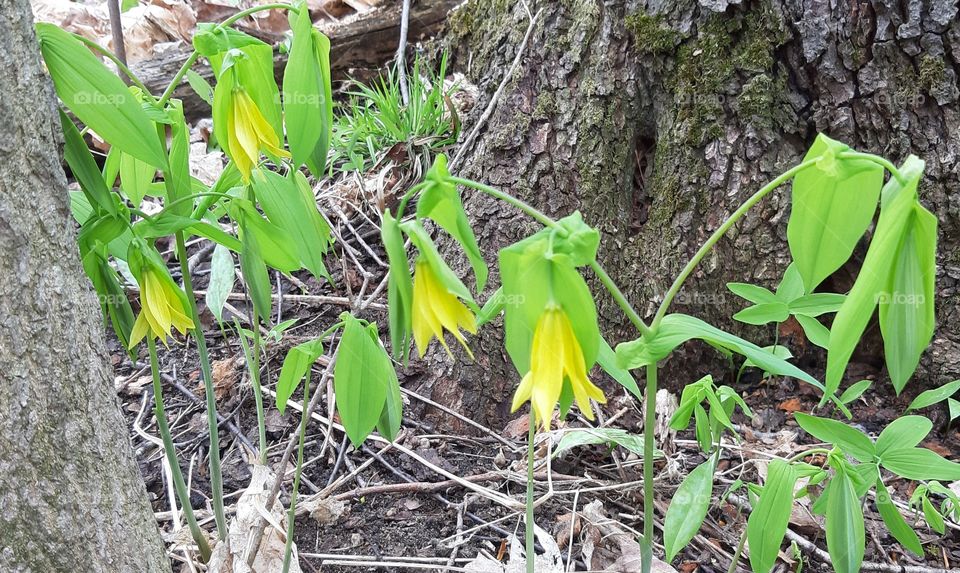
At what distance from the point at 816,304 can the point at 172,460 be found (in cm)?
87

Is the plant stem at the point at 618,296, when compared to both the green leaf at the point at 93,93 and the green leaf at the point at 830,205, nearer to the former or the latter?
the green leaf at the point at 830,205

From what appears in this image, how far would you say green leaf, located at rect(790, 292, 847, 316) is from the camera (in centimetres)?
97

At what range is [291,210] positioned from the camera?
0.87 metres

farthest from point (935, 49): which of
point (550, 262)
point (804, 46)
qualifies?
point (550, 262)

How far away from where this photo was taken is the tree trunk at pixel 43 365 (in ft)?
2.28

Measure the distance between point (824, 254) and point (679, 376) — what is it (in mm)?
923

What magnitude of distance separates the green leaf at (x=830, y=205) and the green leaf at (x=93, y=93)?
630mm

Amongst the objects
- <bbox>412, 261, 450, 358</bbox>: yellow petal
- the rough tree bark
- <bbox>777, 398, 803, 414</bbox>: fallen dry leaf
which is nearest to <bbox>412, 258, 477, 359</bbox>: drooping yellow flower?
<bbox>412, 261, 450, 358</bbox>: yellow petal

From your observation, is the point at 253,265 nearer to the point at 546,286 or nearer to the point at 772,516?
the point at 546,286

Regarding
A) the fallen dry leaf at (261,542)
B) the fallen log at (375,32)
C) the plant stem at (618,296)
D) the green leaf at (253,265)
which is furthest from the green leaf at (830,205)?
the fallen log at (375,32)

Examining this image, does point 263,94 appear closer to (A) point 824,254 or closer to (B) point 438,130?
(A) point 824,254

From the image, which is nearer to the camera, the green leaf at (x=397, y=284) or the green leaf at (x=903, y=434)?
the green leaf at (x=397, y=284)

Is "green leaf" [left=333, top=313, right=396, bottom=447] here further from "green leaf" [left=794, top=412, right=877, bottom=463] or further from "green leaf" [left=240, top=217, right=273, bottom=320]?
"green leaf" [left=794, top=412, right=877, bottom=463]

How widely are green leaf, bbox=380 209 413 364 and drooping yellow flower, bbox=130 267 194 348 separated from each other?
0.37 m
